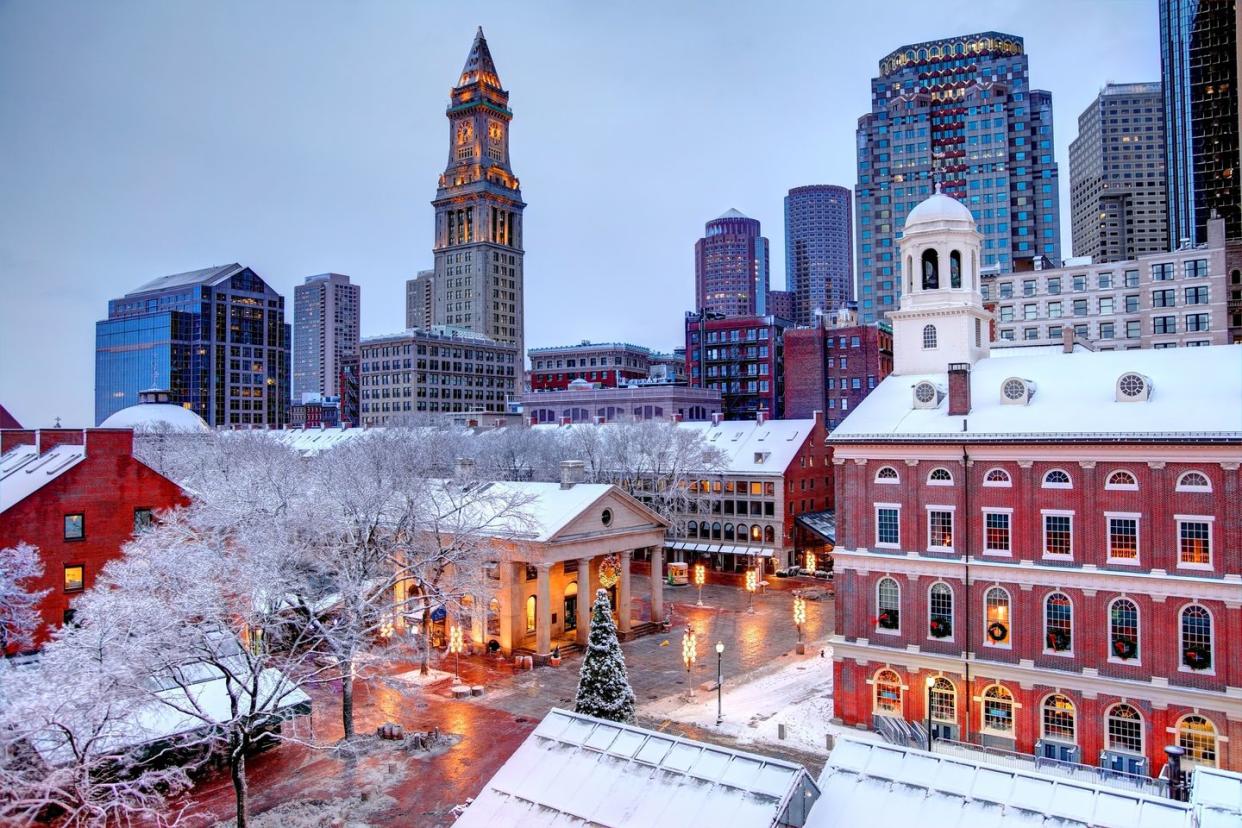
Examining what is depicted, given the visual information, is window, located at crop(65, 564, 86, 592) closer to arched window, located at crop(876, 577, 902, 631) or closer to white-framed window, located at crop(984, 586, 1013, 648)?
arched window, located at crop(876, 577, 902, 631)

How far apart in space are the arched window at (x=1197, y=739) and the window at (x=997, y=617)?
6.41 meters

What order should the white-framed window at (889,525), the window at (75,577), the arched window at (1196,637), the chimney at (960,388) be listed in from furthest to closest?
the window at (75,577), the white-framed window at (889,525), the chimney at (960,388), the arched window at (1196,637)

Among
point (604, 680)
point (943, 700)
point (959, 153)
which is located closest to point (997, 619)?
point (943, 700)

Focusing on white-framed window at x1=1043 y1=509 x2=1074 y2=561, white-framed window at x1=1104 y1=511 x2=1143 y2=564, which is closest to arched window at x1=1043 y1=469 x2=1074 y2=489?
white-framed window at x1=1043 y1=509 x2=1074 y2=561

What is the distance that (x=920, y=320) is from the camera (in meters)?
43.0

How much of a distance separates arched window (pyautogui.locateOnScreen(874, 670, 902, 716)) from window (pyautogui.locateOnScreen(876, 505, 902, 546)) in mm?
5683

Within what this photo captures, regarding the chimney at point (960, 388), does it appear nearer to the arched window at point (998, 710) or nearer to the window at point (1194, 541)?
the window at point (1194, 541)

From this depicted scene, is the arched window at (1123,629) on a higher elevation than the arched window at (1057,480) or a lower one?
lower

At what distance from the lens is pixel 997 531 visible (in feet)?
115

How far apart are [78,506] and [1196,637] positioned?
49693 mm

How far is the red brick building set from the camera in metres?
39.9

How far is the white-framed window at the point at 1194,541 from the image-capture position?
1217 inches

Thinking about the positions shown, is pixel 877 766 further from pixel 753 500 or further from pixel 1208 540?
pixel 753 500

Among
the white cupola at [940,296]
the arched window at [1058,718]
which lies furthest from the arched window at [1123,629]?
the white cupola at [940,296]
